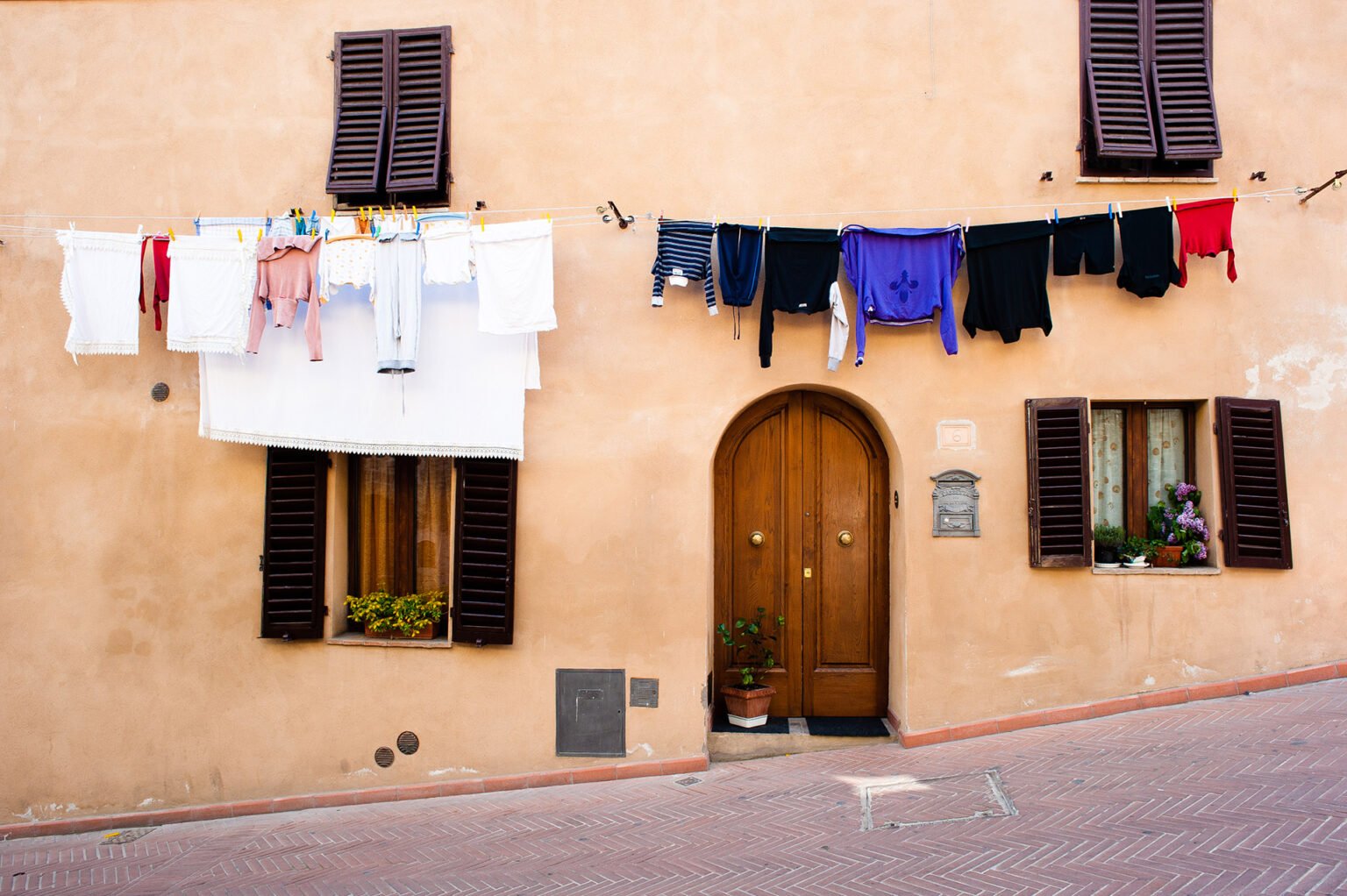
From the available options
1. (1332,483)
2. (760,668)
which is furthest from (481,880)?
(1332,483)

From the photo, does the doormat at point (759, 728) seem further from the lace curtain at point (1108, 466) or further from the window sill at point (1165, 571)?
the lace curtain at point (1108, 466)

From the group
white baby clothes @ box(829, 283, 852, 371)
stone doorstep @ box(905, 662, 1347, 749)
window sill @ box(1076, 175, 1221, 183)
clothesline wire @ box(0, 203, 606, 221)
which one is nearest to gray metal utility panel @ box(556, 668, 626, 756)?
stone doorstep @ box(905, 662, 1347, 749)

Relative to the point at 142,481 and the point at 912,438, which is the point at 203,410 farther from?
the point at 912,438

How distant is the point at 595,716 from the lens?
7945mm

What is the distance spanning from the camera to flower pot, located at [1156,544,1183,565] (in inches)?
308

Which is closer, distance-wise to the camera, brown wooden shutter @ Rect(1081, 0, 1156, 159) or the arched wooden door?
brown wooden shutter @ Rect(1081, 0, 1156, 159)

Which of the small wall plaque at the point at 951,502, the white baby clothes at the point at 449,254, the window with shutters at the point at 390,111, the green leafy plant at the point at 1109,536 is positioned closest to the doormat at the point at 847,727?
the small wall plaque at the point at 951,502

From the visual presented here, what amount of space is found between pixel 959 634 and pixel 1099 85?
15.4 feet

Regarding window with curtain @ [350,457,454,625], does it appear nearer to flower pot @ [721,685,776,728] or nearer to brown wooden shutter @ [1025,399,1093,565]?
flower pot @ [721,685,776,728]

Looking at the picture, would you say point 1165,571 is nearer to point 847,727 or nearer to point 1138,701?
point 1138,701

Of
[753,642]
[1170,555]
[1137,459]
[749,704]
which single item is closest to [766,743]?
[749,704]

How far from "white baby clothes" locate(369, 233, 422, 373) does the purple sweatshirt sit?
3.49 metres

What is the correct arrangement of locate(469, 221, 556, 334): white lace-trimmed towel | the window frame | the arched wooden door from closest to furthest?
locate(469, 221, 556, 334): white lace-trimmed towel
the window frame
the arched wooden door

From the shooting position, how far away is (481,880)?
20.1ft
